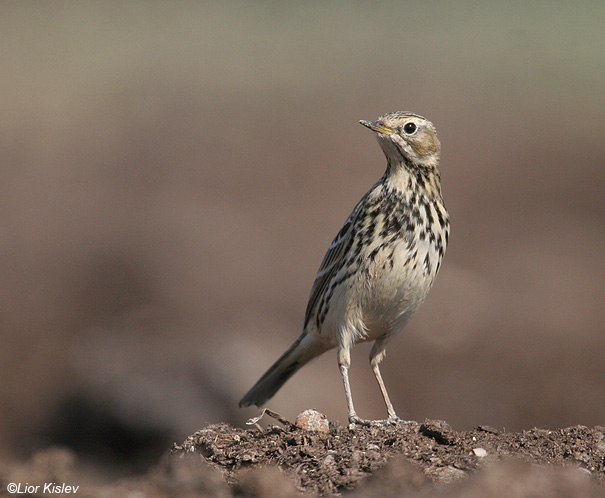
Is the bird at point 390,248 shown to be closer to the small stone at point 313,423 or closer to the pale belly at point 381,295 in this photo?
the pale belly at point 381,295

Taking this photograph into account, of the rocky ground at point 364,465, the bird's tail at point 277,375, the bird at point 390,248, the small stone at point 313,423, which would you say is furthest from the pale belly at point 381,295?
the small stone at point 313,423

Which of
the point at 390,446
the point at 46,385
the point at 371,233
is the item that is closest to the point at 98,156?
the point at 46,385

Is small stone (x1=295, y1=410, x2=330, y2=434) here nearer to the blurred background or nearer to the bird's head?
the bird's head

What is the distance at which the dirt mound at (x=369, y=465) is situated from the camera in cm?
392

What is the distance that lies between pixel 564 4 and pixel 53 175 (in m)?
18.5

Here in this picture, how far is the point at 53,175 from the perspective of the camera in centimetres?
1747

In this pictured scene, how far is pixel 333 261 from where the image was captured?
6383 millimetres

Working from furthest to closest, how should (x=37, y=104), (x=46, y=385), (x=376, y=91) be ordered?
1. (x=376, y=91)
2. (x=37, y=104)
3. (x=46, y=385)

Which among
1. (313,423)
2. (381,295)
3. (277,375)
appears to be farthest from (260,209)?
(313,423)

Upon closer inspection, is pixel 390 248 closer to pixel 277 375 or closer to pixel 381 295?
pixel 381 295

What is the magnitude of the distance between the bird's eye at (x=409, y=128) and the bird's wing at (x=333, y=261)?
0.69m

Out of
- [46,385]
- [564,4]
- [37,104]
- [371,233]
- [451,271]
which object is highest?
[564,4]

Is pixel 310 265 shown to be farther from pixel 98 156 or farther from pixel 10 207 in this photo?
pixel 98 156

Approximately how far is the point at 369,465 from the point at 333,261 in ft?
7.46
